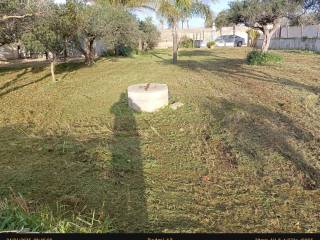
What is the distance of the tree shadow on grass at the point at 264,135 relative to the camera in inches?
230

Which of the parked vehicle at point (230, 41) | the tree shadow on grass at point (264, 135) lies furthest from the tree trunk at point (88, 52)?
the parked vehicle at point (230, 41)

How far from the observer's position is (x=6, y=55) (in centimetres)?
3047

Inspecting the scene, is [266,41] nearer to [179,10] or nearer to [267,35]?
[267,35]

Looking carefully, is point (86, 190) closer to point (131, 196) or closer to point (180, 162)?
point (131, 196)

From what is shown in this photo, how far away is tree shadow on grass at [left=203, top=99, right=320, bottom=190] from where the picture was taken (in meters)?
5.83

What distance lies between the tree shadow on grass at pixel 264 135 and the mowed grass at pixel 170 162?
22 mm

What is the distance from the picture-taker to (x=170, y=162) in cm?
623

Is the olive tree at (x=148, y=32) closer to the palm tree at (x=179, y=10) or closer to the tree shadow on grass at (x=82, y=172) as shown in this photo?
the palm tree at (x=179, y=10)

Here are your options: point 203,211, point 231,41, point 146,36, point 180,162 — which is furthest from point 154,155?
point 231,41

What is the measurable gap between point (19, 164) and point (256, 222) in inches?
157

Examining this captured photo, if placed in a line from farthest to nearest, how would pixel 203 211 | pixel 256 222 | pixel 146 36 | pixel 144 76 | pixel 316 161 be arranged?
pixel 146 36
pixel 144 76
pixel 316 161
pixel 203 211
pixel 256 222

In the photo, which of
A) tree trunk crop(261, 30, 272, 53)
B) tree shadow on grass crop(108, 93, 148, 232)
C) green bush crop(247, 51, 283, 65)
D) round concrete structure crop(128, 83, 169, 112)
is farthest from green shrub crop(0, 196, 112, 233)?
tree trunk crop(261, 30, 272, 53)

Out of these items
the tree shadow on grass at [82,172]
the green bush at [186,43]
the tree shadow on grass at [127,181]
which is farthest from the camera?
the green bush at [186,43]

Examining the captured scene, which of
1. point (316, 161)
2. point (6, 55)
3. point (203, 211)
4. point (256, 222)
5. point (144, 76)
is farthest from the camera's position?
point (6, 55)
